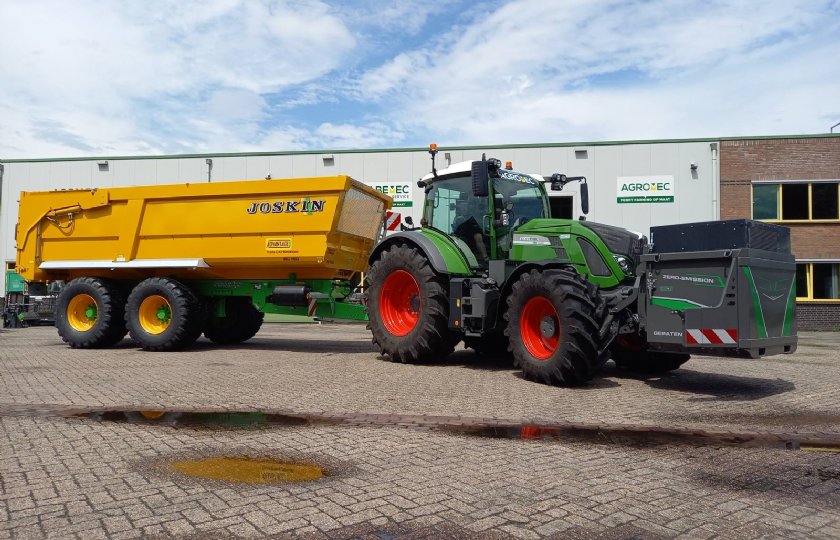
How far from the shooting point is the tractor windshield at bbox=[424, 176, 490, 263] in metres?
9.60

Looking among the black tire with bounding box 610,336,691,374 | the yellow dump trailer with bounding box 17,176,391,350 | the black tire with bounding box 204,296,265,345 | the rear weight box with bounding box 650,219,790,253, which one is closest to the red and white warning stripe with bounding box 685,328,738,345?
the rear weight box with bounding box 650,219,790,253

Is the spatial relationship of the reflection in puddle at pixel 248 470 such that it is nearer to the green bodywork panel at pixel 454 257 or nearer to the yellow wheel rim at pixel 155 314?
the green bodywork panel at pixel 454 257

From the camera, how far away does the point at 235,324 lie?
1348 cm

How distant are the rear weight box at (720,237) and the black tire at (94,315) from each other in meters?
9.65

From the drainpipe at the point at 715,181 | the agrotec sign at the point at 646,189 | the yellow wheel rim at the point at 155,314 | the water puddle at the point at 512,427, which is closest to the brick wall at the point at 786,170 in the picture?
the drainpipe at the point at 715,181

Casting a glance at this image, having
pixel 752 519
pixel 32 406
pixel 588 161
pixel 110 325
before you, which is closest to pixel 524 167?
pixel 588 161

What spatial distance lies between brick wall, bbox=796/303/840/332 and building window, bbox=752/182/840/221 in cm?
282

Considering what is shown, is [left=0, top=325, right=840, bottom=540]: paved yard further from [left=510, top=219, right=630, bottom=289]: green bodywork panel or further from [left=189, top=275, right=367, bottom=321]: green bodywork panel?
[left=189, top=275, right=367, bottom=321]: green bodywork panel

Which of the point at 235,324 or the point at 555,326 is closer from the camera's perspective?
the point at 555,326

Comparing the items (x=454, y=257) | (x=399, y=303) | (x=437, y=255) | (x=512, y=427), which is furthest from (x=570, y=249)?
(x=512, y=427)

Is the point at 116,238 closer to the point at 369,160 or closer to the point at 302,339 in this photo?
the point at 302,339

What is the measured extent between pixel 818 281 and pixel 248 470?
2192 cm

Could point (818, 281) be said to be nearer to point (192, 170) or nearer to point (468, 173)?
point (468, 173)

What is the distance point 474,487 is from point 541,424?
76.8 inches
